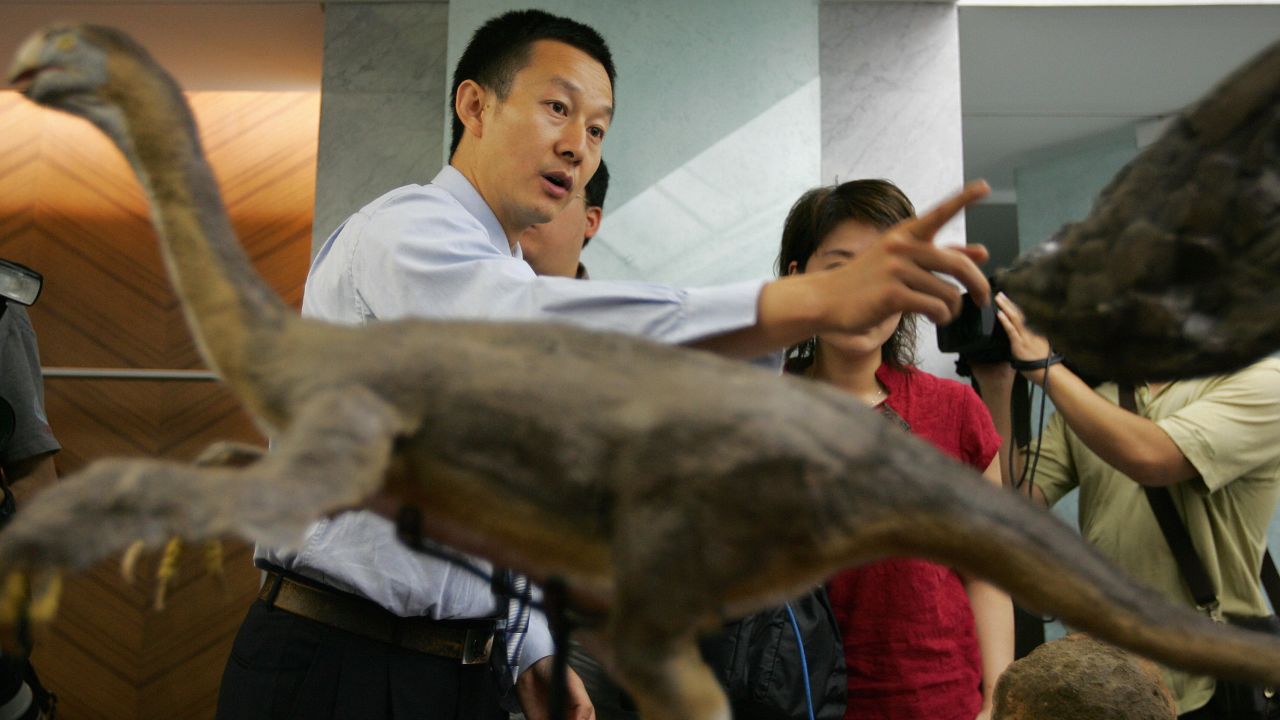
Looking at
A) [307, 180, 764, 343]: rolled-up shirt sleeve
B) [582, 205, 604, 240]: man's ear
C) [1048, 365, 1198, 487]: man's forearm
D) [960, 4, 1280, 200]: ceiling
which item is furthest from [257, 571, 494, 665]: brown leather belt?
[960, 4, 1280, 200]: ceiling

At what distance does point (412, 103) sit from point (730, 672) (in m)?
2.42

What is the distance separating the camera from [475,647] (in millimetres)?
1442

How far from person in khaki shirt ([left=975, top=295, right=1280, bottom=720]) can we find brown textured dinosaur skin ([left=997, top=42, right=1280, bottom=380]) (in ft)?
2.29

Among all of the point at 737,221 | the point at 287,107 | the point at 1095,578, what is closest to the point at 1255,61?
the point at 1095,578

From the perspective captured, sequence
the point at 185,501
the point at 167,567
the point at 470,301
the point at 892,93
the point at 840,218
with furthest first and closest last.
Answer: the point at 892,93
the point at 840,218
the point at 470,301
the point at 167,567
the point at 185,501

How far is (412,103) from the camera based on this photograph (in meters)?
3.40

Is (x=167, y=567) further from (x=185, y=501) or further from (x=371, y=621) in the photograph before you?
(x=371, y=621)

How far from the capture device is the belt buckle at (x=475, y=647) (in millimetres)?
1431

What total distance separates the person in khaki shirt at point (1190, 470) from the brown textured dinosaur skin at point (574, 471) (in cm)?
91

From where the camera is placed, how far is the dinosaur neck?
0.75 meters

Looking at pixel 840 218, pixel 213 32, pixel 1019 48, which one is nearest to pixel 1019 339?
pixel 840 218

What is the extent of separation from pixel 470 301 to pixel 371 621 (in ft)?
1.85

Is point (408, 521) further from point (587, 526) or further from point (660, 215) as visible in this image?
point (660, 215)

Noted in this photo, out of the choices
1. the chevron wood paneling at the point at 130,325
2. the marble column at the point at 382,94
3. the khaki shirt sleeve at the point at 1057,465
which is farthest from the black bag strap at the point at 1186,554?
the chevron wood paneling at the point at 130,325
